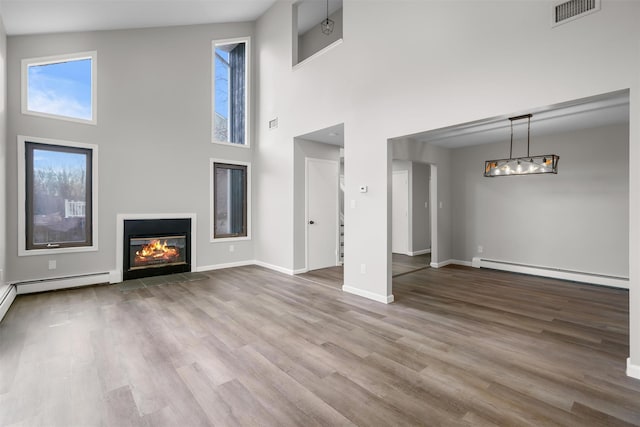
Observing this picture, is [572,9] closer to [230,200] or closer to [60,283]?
[230,200]

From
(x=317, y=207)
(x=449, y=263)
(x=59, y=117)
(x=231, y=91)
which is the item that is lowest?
(x=449, y=263)

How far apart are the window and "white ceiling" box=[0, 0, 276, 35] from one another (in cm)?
55

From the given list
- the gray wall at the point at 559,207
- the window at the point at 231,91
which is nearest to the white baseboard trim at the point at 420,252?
the gray wall at the point at 559,207

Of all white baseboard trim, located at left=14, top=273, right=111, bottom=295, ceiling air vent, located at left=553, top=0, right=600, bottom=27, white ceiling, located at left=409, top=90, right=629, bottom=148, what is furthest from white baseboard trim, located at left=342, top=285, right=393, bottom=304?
white baseboard trim, located at left=14, top=273, right=111, bottom=295

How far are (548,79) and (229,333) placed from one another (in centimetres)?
370

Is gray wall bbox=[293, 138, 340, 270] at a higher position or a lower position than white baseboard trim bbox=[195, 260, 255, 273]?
higher

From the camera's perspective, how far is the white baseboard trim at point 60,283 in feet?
13.7

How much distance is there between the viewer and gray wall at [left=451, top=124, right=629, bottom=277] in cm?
463

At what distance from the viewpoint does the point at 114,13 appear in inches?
175

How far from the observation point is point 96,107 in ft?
15.4

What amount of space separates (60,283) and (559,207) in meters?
8.06

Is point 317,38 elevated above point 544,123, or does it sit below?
above

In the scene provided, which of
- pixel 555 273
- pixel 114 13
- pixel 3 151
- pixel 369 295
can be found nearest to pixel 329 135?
pixel 369 295

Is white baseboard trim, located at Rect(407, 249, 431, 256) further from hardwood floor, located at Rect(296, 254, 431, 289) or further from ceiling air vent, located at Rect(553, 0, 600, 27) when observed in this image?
ceiling air vent, located at Rect(553, 0, 600, 27)
